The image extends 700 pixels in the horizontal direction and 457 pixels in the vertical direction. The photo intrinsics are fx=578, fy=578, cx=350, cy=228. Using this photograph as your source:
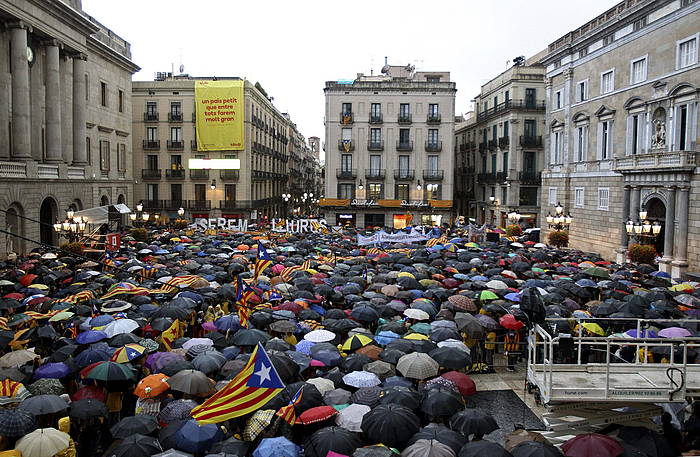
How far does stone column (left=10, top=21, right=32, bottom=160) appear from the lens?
103 ft

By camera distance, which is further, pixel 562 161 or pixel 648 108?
pixel 562 161

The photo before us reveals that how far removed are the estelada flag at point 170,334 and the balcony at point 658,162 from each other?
22.9 meters

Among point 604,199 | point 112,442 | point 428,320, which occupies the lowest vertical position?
point 112,442

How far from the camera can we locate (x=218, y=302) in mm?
20094

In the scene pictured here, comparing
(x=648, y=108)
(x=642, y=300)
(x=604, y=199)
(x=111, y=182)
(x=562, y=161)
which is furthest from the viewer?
(x=111, y=182)

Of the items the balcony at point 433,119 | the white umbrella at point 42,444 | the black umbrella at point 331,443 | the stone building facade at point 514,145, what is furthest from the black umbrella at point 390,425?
the balcony at point 433,119

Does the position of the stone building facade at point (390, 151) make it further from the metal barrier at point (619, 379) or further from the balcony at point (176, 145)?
the metal barrier at point (619, 379)

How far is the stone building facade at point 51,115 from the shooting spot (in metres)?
31.1

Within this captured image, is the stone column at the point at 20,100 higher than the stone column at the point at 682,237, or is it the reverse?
the stone column at the point at 20,100

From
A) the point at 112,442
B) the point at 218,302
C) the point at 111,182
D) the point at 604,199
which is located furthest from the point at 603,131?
the point at 111,182

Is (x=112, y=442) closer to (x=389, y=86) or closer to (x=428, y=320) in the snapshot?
(x=428, y=320)

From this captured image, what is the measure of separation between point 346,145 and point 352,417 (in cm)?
4869

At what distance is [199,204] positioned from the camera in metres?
56.2

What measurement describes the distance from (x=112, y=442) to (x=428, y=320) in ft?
29.8
